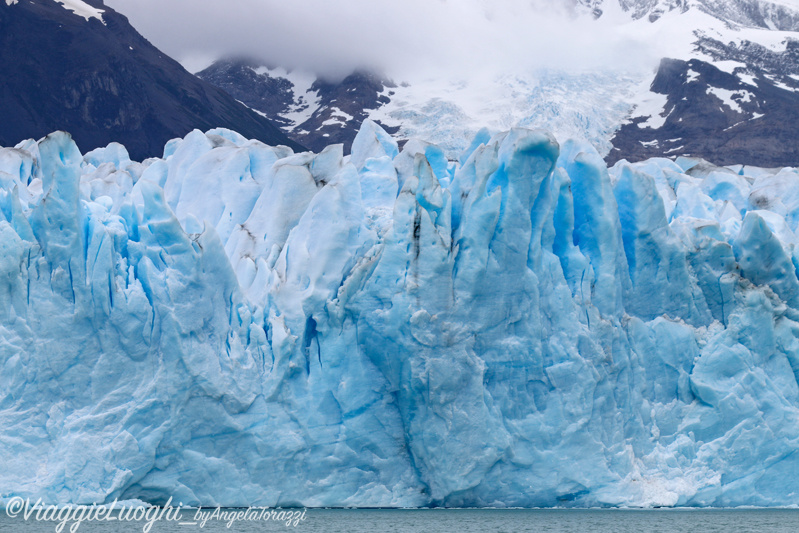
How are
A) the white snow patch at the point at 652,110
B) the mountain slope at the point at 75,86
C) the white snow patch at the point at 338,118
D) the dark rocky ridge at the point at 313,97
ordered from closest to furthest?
the mountain slope at the point at 75,86, the white snow patch at the point at 652,110, the dark rocky ridge at the point at 313,97, the white snow patch at the point at 338,118

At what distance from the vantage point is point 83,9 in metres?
60.7

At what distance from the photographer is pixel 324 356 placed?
18.0m

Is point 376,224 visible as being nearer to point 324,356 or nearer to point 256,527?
point 324,356

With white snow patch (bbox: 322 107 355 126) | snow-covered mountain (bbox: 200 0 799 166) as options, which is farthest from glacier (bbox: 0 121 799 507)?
white snow patch (bbox: 322 107 355 126)

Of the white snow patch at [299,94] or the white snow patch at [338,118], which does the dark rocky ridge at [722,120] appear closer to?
the white snow patch at [338,118]

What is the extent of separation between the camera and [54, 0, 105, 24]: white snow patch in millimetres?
59172

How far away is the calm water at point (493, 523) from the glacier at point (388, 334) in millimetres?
416

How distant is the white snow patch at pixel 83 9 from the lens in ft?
194

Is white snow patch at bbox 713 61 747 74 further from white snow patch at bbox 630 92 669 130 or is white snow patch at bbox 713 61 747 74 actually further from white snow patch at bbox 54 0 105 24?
white snow patch at bbox 54 0 105 24

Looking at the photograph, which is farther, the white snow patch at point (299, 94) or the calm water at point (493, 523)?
the white snow patch at point (299, 94)

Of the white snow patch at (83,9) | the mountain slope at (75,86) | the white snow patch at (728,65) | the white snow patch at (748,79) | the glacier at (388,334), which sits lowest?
the mountain slope at (75,86)

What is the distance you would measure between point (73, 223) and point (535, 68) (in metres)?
46.4

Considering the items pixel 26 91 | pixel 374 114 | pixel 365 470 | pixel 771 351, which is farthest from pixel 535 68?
pixel 365 470

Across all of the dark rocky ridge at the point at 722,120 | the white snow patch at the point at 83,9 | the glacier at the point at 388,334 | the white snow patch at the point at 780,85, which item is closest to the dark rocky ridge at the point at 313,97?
the white snow patch at the point at 83,9
